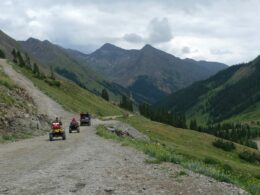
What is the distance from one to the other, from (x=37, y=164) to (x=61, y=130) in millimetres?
25815

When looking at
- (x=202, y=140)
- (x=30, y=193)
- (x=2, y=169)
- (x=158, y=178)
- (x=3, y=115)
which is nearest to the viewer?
(x=30, y=193)

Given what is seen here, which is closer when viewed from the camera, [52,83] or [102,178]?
[102,178]

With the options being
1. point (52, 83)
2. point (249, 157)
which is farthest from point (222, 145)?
point (52, 83)

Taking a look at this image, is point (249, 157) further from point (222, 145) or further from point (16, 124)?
point (16, 124)

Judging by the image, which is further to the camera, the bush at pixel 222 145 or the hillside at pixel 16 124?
the bush at pixel 222 145

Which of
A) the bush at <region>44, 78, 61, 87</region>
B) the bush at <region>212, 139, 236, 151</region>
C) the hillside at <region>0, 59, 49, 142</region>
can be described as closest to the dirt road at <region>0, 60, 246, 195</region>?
the hillside at <region>0, 59, 49, 142</region>

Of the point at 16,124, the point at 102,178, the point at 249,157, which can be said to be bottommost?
the point at 249,157

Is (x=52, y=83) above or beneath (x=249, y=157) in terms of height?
above

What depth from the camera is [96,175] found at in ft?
66.7

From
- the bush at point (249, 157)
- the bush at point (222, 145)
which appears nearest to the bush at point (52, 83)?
the bush at point (222, 145)

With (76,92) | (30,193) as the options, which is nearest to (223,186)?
(30,193)

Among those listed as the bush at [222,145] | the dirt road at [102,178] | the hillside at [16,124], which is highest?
the hillside at [16,124]

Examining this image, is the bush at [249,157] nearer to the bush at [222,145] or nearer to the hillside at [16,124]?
the bush at [222,145]

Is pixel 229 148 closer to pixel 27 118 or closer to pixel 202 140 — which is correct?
pixel 202 140
